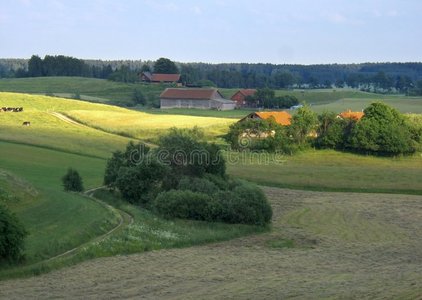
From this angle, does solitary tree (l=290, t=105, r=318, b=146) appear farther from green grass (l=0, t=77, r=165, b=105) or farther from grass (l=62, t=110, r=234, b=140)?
green grass (l=0, t=77, r=165, b=105)

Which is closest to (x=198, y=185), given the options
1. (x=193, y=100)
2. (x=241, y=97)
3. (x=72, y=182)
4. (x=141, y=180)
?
(x=141, y=180)

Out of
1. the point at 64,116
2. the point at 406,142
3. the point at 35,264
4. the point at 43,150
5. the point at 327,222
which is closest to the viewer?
the point at 35,264

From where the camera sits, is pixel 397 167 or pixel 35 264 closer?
pixel 35 264

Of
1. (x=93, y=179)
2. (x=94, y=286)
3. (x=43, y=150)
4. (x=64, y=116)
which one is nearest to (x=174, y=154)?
(x=93, y=179)

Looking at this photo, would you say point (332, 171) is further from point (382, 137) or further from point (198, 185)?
point (198, 185)

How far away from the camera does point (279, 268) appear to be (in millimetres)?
25766

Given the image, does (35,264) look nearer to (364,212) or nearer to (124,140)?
(364,212)

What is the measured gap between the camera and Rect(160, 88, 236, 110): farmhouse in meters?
126

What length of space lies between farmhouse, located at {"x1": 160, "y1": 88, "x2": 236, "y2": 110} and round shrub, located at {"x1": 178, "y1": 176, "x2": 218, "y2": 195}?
8239 centimetres

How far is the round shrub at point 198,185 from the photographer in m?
41.5

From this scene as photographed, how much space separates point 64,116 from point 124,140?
815 inches

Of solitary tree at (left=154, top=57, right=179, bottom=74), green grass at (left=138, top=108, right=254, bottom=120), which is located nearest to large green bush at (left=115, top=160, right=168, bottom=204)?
green grass at (left=138, top=108, right=254, bottom=120)

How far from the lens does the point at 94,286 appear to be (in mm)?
21250

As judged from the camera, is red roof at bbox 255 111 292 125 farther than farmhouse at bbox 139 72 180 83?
No
